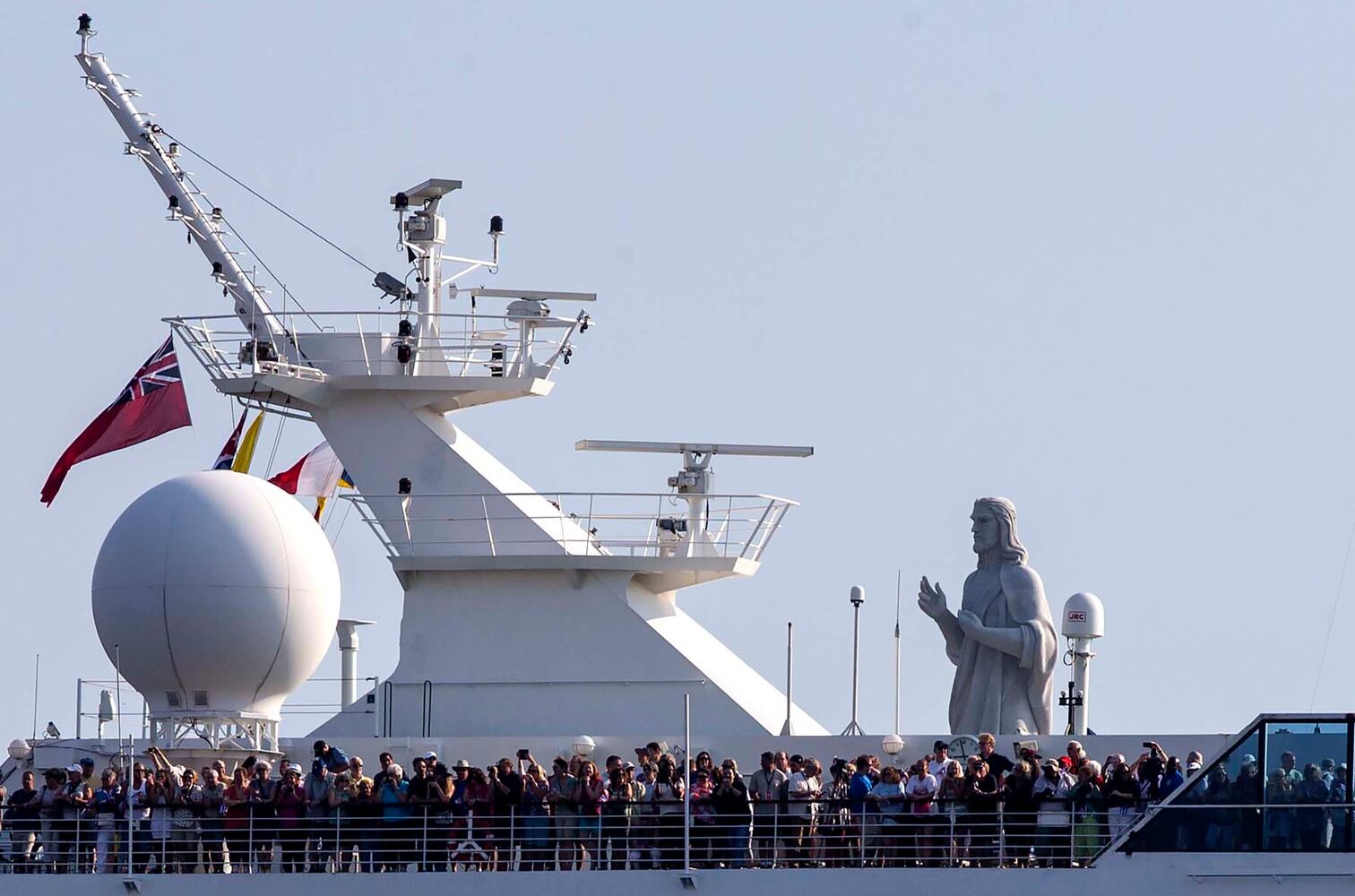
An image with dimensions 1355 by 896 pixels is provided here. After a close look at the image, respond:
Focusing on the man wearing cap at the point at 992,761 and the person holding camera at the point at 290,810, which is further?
the person holding camera at the point at 290,810

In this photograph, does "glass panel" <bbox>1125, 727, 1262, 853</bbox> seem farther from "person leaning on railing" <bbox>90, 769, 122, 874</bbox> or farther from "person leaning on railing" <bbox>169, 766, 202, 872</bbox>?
"person leaning on railing" <bbox>90, 769, 122, 874</bbox>

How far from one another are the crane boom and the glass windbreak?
15.3 meters

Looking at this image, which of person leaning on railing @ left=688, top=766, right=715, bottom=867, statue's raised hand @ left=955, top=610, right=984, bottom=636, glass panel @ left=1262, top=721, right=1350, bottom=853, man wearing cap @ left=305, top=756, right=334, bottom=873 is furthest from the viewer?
statue's raised hand @ left=955, top=610, right=984, bottom=636

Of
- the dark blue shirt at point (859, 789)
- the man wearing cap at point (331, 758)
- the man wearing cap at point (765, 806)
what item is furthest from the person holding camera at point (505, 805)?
the dark blue shirt at point (859, 789)

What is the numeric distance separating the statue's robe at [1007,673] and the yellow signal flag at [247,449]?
11.5 meters

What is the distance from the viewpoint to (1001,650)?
3553cm

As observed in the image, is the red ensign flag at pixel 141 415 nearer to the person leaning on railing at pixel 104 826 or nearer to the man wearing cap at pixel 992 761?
the person leaning on railing at pixel 104 826

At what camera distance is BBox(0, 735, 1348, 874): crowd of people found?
2944 cm

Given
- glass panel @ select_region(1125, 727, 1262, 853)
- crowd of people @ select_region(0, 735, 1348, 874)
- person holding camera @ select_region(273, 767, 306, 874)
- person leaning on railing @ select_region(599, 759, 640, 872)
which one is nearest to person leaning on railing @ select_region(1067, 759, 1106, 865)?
crowd of people @ select_region(0, 735, 1348, 874)

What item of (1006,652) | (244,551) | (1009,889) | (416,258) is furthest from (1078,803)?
(416,258)

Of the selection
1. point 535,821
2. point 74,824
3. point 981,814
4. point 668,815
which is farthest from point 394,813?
point 981,814

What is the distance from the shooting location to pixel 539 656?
37844 millimetres

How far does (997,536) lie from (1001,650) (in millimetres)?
1451

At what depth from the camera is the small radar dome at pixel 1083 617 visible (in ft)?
117
